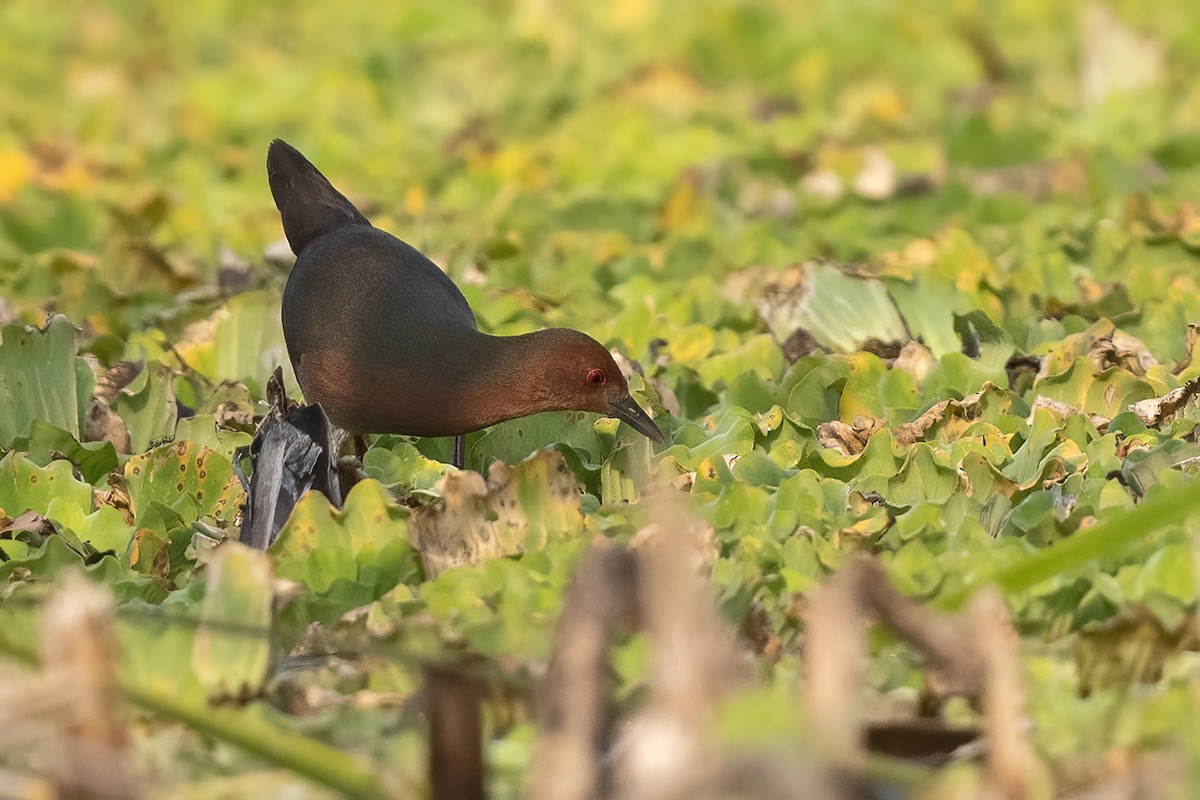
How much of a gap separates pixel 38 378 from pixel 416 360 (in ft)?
2.38

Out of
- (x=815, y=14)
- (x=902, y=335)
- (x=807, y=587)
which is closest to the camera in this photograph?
(x=807, y=587)

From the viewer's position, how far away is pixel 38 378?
11.5 ft

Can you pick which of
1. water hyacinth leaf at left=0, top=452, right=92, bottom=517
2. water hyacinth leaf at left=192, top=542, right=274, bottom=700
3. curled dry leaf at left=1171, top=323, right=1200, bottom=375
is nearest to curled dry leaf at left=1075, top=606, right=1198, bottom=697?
water hyacinth leaf at left=192, top=542, right=274, bottom=700

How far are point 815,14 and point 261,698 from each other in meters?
6.92

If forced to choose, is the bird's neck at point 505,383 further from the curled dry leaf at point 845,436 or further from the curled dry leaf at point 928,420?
the curled dry leaf at point 928,420

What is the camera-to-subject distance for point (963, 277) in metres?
4.39

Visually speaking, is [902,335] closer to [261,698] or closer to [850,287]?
[850,287]

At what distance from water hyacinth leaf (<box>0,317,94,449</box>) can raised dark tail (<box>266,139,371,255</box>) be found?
2.38 ft

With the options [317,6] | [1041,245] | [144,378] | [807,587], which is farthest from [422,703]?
[317,6]

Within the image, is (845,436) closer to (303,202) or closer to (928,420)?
(928,420)

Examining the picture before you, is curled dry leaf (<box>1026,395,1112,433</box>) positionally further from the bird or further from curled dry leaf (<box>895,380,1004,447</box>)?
the bird

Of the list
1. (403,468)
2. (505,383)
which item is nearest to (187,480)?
(403,468)

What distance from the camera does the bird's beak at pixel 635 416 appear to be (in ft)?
11.0

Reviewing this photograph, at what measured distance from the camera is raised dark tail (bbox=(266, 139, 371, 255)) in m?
4.11
